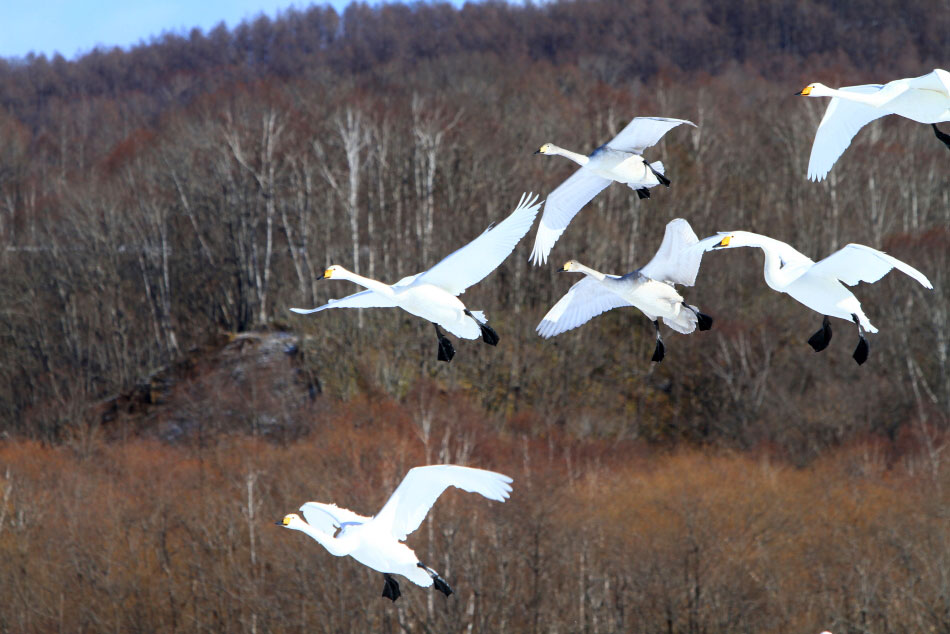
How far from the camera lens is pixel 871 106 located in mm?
12828

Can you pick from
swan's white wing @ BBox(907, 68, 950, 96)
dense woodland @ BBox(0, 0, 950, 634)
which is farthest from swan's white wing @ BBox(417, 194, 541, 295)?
dense woodland @ BBox(0, 0, 950, 634)

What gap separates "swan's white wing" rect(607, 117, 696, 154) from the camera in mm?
13078

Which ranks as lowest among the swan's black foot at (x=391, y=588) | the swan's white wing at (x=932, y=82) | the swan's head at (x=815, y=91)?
the swan's black foot at (x=391, y=588)

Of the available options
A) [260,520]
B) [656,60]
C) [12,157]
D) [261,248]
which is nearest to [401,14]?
[656,60]

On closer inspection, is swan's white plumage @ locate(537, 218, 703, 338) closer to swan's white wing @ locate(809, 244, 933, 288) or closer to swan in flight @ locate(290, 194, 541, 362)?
swan in flight @ locate(290, 194, 541, 362)

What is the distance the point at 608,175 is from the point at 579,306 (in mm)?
1391

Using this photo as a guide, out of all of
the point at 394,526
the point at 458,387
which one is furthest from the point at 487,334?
the point at 458,387

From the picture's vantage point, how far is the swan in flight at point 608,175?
13312mm

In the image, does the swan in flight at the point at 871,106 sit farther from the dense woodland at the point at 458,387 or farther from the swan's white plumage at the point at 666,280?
the dense woodland at the point at 458,387

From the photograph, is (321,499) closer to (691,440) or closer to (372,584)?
(372,584)

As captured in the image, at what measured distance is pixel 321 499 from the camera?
4003 cm

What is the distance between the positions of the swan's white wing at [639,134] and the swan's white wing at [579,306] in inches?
57.7

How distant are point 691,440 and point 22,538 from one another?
25808 mm

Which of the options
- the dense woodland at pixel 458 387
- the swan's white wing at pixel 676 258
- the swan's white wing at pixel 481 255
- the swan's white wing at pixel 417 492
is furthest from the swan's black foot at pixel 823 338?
the dense woodland at pixel 458 387
